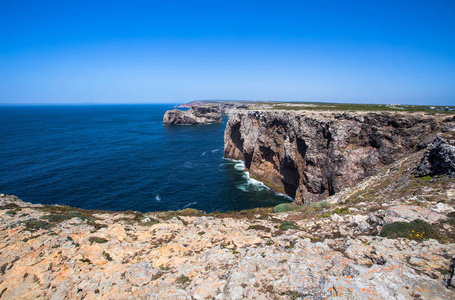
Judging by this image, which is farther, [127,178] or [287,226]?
[127,178]

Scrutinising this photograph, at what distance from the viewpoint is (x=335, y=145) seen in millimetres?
36094

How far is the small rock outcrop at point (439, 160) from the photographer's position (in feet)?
65.0

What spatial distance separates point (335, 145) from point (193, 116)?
146 meters

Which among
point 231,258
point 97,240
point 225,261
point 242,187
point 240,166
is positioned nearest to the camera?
point 225,261

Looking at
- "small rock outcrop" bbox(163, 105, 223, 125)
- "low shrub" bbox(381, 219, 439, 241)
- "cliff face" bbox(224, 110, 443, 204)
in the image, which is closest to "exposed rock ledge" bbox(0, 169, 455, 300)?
"low shrub" bbox(381, 219, 439, 241)

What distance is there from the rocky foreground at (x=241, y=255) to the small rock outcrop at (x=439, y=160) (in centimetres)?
129

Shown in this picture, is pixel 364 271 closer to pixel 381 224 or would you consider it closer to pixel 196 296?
pixel 381 224

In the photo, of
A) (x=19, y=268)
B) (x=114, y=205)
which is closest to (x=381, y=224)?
(x=19, y=268)

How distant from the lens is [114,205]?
4156cm

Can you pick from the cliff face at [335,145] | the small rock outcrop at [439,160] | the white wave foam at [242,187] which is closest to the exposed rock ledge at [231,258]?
the small rock outcrop at [439,160]

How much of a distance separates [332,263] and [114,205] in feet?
137

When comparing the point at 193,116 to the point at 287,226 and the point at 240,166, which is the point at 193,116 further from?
the point at 287,226

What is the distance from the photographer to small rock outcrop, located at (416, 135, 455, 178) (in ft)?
65.0

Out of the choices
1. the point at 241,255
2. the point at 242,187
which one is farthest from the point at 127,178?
the point at 241,255
